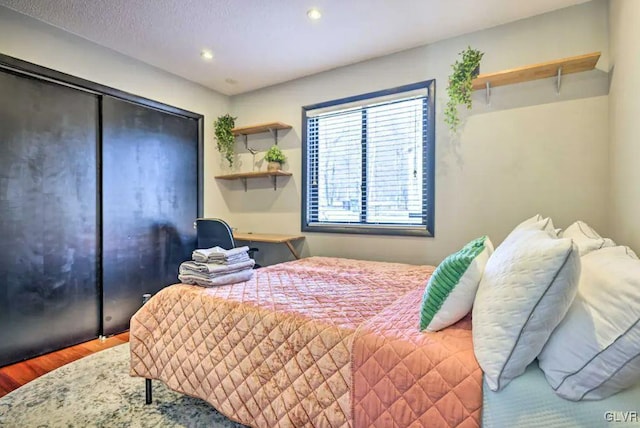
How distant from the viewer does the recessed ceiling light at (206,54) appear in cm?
298

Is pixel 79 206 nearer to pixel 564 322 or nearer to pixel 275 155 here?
pixel 275 155

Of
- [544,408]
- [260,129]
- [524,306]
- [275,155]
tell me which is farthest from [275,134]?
[544,408]

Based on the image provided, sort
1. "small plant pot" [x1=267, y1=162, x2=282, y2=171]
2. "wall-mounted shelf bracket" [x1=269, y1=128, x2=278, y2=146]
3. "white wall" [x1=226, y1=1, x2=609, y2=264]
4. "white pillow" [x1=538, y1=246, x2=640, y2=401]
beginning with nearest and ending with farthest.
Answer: "white pillow" [x1=538, y1=246, x2=640, y2=401] → "white wall" [x1=226, y1=1, x2=609, y2=264] → "small plant pot" [x1=267, y1=162, x2=282, y2=171] → "wall-mounted shelf bracket" [x1=269, y1=128, x2=278, y2=146]

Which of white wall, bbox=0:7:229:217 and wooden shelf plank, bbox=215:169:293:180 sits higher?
white wall, bbox=0:7:229:217

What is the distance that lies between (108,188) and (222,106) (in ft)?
5.69

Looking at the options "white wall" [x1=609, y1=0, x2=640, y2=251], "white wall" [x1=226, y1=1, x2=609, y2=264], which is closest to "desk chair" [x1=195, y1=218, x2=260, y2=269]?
"white wall" [x1=226, y1=1, x2=609, y2=264]

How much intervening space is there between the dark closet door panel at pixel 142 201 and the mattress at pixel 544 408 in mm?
3118

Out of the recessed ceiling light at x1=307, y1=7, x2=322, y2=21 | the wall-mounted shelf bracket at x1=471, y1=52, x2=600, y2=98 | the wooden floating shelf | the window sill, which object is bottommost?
the window sill

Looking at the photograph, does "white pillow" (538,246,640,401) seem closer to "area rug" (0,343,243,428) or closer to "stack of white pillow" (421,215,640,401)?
"stack of white pillow" (421,215,640,401)

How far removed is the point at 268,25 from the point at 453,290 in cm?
240

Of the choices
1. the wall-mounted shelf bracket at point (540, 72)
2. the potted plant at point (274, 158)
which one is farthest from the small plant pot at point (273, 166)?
the wall-mounted shelf bracket at point (540, 72)

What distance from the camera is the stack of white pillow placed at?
0.82 m

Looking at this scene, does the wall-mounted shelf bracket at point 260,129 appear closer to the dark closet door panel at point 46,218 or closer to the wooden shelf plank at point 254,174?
the wooden shelf plank at point 254,174

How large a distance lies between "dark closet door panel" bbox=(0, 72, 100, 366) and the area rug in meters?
0.53
